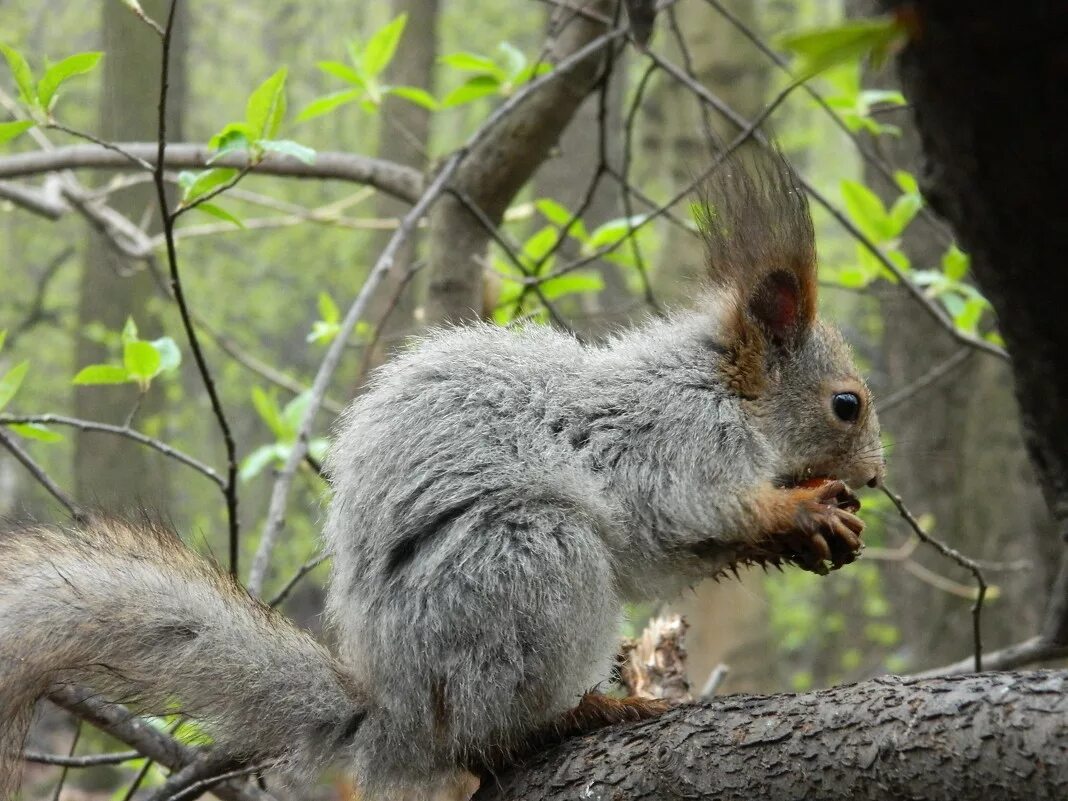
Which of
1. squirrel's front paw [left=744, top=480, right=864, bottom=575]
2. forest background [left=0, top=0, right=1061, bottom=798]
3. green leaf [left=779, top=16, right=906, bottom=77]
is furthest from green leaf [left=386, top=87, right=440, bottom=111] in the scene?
green leaf [left=779, top=16, right=906, bottom=77]

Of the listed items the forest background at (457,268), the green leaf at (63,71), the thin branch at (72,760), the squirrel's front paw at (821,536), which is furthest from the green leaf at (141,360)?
the squirrel's front paw at (821,536)

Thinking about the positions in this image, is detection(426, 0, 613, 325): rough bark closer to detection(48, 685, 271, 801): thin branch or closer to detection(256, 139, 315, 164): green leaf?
detection(256, 139, 315, 164): green leaf

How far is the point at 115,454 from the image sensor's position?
8750 mm

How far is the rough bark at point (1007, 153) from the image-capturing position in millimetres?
691

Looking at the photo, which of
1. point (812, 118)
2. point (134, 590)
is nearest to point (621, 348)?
point (134, 590)

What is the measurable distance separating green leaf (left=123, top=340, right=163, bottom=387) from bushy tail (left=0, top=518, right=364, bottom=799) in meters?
0.59

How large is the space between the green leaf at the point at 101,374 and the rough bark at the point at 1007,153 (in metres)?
2.60

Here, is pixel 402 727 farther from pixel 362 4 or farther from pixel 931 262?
pixel 362 4

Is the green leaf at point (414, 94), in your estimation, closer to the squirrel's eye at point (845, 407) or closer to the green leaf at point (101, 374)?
the green leaf at point (101, 374)

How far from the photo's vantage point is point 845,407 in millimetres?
3068

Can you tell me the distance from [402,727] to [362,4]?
48.0 ft

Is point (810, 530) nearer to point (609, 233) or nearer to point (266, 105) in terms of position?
point (266, 105)

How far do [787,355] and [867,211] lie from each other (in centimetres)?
115

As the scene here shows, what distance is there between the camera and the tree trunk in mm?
6734
